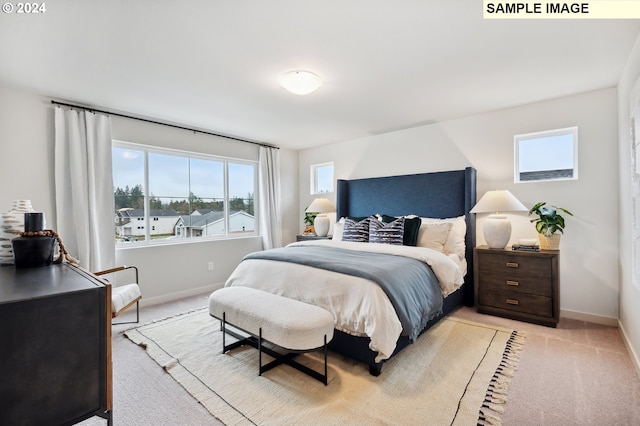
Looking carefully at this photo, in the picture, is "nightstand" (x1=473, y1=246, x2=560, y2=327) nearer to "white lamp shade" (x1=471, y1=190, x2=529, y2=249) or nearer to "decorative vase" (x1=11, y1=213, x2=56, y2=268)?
"white lamp shade" (x1=471, y1=190, x2=529, y2=249)

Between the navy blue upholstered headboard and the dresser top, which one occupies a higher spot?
the navy blue upholstered headboard

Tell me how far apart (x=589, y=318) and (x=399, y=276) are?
93.7 inches

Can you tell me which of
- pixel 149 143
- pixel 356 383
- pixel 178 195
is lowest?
pixel 356 383

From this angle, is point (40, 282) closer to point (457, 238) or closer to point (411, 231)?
point (411, 231)

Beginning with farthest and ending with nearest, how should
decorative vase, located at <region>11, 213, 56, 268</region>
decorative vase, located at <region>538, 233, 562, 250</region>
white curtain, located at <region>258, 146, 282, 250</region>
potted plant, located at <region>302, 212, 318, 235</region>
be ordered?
1. potted plant, located at <region>302, 212, 318, 235</region>
2. white curtain, located at <region>258, 146, 282, 250</region>
3. decorative vase, located at <region>538, 233, 562, 250</region>
4. decorative vase, located at <region>11, 213, 56, 268</region>

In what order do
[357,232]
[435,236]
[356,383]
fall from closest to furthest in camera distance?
[356,383] < [435,236] < [357,232]

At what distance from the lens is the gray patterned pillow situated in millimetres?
3885

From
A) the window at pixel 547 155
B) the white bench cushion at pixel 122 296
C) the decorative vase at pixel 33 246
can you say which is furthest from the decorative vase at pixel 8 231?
the window at pixel 547 155

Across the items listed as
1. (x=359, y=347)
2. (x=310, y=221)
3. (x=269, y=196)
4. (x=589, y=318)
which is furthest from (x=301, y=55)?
(x=589, y=318)

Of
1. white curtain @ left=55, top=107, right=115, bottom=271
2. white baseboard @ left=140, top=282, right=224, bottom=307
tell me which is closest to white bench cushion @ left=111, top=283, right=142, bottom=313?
→ white curtain @ left=55, top=107, right=115, bottom=271

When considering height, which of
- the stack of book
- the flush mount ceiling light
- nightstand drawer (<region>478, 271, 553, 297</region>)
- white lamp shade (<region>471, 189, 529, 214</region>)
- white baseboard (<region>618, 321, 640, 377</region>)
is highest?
the flush mount ceiling light

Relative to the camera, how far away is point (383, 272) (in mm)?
2307

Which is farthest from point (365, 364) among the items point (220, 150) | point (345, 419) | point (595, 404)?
point (220, 150)

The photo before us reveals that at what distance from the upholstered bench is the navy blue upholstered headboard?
7.80 ft
